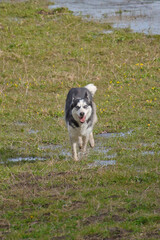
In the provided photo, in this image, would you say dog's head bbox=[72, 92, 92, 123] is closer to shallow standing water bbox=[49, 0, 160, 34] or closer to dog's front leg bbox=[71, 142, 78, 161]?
dog's front leg bbox=[71, 142, 78, 161]

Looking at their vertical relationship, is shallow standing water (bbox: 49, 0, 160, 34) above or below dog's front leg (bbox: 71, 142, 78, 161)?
above

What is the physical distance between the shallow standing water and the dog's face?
10957 mm

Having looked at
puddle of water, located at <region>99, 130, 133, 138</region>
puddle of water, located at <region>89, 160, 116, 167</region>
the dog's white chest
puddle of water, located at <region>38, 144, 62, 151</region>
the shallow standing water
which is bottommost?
puddle of water, located at <region>99, 130, 133, 138</region>

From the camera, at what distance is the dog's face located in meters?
8.44

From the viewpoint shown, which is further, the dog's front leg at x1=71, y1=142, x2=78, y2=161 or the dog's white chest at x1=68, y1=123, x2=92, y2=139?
the dog's white chest at x1=68, y1=123, x2=92, y2=139

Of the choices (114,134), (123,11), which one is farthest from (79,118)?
(123,11)

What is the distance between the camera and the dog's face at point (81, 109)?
844 centimetres

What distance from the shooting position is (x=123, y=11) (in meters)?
23.4

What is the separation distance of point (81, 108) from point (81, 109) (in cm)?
2

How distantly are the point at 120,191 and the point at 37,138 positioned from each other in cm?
371

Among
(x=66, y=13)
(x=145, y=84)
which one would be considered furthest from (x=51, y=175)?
(x=66, y=13)

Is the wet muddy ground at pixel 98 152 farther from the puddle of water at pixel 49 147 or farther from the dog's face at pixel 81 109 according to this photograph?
the dog's face at pixel 81 109

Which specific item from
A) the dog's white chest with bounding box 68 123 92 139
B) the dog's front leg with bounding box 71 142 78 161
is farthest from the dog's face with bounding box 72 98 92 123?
the dog's front leg with bounding box 71 142 78 161

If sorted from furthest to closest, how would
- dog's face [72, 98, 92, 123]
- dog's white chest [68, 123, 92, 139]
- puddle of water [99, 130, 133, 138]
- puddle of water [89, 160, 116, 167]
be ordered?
puddle of water [99, 130, 133, 138] → dog's white chest [68, 123, 92, 139] → dog's face [72, 98, 92, 123] → puddle of water [89, 160, 116, 167]
